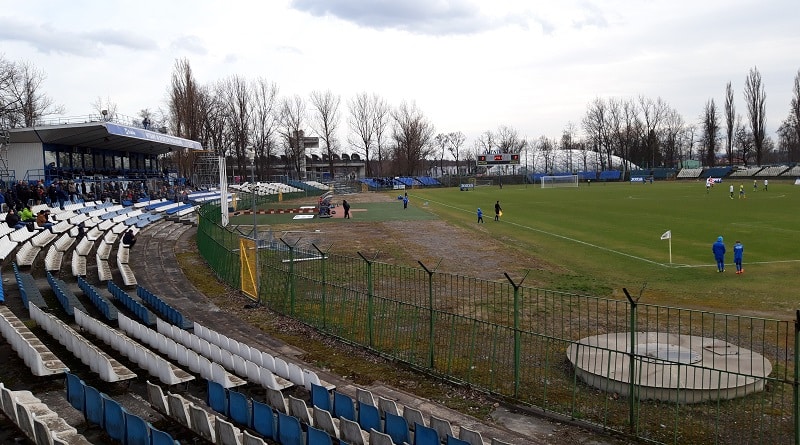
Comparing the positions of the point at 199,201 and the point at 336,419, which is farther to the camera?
the point at 199,201

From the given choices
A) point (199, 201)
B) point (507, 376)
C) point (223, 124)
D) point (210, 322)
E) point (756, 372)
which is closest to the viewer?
point (756, 372)

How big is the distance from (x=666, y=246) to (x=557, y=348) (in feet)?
58.0

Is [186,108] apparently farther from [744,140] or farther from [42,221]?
[744,140]

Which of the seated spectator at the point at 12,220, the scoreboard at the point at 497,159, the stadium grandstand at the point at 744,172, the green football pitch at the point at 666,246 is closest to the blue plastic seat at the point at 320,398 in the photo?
the green football pitch at the point at 666,246

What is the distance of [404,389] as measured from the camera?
37.6 feet

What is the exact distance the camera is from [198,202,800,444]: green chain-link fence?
9.42 m

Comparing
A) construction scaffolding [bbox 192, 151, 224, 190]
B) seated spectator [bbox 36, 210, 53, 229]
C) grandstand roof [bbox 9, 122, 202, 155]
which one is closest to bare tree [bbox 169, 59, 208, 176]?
construction scaffolding [bbox 192, 151, 224, 190]

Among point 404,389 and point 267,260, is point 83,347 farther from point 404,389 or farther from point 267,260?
point 267,260

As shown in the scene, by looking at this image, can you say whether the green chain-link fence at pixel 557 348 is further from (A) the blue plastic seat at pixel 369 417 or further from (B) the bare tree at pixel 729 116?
(B) the bare tree at pixel 729 116

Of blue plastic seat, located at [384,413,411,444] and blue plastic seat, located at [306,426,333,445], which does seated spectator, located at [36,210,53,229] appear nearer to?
blue plastic seat, located at [384,413,411,444]

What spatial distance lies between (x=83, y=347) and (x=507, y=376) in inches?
326

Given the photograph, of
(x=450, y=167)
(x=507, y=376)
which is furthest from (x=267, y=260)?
(x=450, y=167)

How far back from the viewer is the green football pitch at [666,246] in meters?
19.3

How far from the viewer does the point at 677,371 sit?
33.2ft
